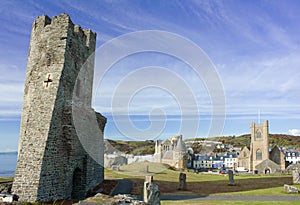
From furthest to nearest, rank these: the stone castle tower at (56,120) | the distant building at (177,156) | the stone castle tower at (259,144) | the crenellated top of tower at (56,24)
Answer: the stone castle tower at (259,144) → the distant building at (177,156) → the crenellated top of tower at (56,24) → the stone castle tower at (56,120)

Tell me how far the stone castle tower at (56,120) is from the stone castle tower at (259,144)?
60.3 meters

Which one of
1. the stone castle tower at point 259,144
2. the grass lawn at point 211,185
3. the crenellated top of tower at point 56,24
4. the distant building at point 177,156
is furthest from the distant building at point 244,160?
the crenellated top of tower at point 56,24

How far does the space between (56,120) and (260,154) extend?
6660 centimetres

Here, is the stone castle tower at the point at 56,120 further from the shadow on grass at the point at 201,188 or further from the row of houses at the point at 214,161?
the row of houses at the point at 214,161

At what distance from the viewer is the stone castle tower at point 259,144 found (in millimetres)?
68438

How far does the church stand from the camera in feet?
207

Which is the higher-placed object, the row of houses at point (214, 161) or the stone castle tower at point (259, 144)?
the stone castle tower at point (259, 144)

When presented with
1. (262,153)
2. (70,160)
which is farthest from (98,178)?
(262,153)

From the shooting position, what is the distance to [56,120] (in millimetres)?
14156

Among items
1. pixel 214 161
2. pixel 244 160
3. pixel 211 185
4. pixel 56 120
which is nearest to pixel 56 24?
pixel 56 120

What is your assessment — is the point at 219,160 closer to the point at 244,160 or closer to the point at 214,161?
the point at 214,161

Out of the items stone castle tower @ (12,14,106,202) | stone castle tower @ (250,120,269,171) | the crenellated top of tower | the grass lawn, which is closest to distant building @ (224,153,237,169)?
stone castle tower @ (250,120,269,171)

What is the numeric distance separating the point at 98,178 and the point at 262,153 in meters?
59.5

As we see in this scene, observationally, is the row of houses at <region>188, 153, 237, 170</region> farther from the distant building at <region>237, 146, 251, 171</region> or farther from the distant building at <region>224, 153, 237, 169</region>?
the distant building at <region>237, 146, 251, 171</region>
